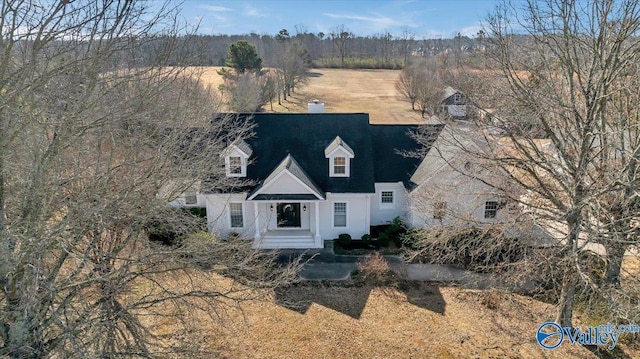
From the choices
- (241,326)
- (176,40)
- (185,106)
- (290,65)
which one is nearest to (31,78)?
(176,40)

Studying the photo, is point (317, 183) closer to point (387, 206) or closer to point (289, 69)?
point (387, 206)

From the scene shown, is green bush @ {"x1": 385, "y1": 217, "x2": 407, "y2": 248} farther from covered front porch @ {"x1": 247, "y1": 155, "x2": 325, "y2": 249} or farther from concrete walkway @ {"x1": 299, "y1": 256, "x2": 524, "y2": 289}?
covered front porch @ {"x1": 247, "y1": 155, "x2": 325, "y2": 249}

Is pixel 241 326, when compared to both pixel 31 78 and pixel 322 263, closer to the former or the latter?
pixel 322 263

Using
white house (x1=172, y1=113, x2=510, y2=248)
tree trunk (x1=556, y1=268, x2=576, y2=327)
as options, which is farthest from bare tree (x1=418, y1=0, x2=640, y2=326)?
white house (x1=172, y1=113, x2=510, y2=248)

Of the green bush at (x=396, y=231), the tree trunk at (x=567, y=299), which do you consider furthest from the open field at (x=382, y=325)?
the green bush at (x=396, y=231)

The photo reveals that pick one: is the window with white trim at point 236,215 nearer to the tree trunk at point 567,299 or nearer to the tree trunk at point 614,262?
the tree trunk at point 567,299

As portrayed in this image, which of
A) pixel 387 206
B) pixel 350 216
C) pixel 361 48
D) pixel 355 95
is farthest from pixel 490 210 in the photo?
pixel 361 48
